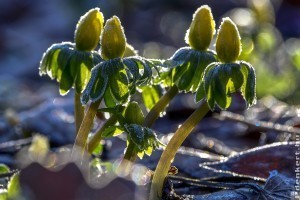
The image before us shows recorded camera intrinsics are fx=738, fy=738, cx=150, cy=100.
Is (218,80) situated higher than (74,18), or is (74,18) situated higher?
(218,80)

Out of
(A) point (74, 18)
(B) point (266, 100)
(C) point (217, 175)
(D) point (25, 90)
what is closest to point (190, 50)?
(C) point (217, 175)

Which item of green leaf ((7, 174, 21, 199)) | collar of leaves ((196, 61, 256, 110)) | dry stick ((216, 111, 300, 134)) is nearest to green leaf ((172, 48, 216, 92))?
collar of leaves ((196, 61, 256, 110))

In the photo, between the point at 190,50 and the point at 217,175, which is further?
the point at 217,175

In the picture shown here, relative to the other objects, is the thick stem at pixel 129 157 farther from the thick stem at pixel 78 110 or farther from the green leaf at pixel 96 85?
the thick stem at pixel 78 110

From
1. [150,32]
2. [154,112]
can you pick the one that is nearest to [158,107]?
[154,112]

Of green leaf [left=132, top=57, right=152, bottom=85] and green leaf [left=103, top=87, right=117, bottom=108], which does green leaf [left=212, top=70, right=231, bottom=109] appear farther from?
green leaf [left=103, top=87, right=117, bottom=108]

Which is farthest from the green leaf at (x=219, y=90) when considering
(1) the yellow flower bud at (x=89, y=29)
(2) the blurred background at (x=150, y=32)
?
(2) the blurred background at (x=150, y=32)

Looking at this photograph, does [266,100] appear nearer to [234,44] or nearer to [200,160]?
[200,160]
